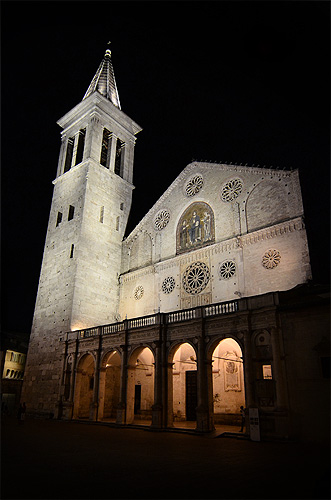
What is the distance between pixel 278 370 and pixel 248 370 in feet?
4.57

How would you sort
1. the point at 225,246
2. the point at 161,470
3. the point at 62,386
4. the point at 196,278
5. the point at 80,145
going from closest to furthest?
the point at 161,470, the point at 225,246, the point at 196,278, the point at 62,386, the point at 80,145

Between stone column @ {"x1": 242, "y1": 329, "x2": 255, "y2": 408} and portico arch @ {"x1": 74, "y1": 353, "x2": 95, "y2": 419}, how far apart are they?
11.7 m

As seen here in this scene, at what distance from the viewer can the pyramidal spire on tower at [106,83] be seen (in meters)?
37.1

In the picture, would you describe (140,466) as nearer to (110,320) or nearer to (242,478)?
(242,478)

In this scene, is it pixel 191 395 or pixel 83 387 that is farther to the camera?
pixel 83 387

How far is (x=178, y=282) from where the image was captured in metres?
25.0

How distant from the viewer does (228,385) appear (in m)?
21.1

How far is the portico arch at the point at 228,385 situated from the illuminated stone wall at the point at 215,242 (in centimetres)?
339

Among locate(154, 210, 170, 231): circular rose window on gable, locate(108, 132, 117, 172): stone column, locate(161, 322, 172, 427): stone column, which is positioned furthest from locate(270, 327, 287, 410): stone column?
locate(108, 132, 117, 172): stone column

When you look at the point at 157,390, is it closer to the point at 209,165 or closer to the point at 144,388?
the point at 144,388

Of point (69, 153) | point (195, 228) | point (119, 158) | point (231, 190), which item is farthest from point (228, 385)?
point (69, 153)

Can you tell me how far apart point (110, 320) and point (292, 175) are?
17.5m

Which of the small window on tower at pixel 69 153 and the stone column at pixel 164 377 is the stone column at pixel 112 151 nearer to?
the small window on tower at pixel 69 153

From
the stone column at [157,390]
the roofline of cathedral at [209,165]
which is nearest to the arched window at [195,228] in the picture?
the roofline of cathedral at [209,165]
